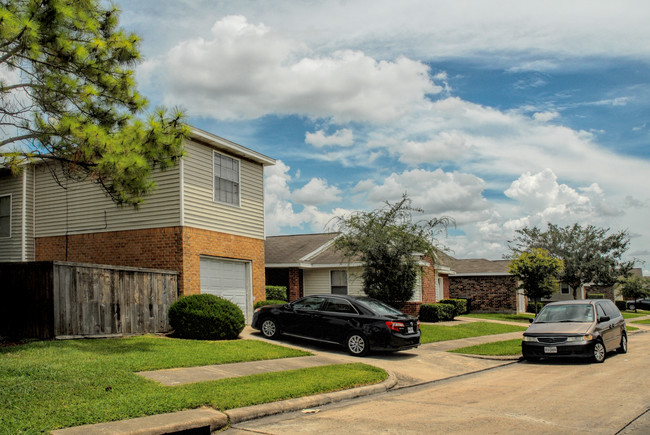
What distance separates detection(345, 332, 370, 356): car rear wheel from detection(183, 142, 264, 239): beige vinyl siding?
5.95 meters

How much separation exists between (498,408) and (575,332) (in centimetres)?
635

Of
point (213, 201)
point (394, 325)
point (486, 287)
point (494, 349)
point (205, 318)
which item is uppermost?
point (213, 201)

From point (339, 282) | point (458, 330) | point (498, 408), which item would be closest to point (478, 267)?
point (339, 282)

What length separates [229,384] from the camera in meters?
9.34

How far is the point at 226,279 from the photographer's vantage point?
61.3ft

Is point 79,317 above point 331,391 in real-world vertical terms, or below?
above

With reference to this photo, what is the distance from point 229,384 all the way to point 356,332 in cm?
563

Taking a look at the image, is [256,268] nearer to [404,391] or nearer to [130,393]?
[404,391]

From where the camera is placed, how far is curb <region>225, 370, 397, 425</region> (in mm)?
7801

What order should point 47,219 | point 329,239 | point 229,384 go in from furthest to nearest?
1. point 329,239
2. point 47,219
3. point 229,384

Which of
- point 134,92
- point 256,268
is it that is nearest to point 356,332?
point 256,268

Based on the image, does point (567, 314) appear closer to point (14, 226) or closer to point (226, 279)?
point (226, 279)

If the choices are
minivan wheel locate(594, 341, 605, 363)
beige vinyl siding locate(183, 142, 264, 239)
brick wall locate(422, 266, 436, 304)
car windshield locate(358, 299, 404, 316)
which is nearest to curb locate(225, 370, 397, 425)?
car windshield locate(358, 299, 404, 316)

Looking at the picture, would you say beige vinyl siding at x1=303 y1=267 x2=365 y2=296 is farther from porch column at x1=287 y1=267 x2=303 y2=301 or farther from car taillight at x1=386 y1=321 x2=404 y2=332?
car taillight at x1=386 y1=321 x2=404 y2=332
